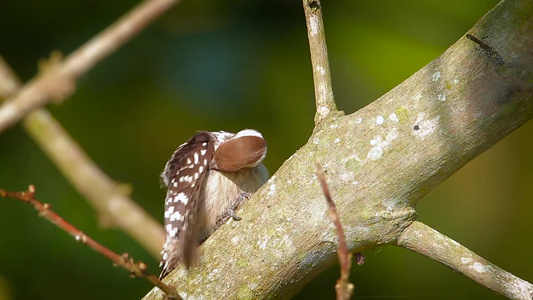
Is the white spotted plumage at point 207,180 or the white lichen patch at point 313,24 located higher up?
the white spotted plumage at point 207,180

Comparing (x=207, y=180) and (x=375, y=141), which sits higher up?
(x=207, y=180)

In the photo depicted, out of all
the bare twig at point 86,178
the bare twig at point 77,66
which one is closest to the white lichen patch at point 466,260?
the bare twig at point 86,178

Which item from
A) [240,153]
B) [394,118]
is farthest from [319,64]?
[240,153]

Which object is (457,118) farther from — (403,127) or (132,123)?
(132,123)

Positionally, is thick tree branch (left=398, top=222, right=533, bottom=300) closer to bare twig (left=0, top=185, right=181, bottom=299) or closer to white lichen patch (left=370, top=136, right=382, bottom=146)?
white lichen patch (left=370, top=136, right=382, bottom=146)

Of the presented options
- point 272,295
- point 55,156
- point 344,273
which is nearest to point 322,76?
point 272,295

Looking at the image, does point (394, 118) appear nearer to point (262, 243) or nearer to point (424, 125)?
point (424, 125)

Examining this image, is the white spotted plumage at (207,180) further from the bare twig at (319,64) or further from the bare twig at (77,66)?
the bare twig at (77,66)

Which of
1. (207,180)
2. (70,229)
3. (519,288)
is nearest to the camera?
(70,229)
